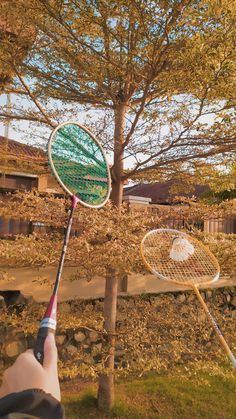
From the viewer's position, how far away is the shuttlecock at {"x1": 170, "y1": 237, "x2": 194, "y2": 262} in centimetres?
404

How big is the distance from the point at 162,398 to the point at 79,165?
379cm

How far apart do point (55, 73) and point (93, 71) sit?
0.67m

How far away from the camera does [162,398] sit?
18.4 ft

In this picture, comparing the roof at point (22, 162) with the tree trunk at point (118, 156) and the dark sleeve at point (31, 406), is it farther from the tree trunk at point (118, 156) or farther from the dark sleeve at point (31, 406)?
the dark sleeve at point (31, 406)

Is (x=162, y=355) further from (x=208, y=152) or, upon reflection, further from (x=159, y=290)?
(x=159, y=290)

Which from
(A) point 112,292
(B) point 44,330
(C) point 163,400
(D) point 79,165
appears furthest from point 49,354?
(C) point 163,400

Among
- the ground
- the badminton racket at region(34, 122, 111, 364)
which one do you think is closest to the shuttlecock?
the badminton racket at region(34, 122, 111, 364)

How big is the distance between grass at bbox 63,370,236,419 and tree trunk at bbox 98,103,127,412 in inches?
8.2

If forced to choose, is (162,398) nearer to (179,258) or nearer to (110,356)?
(110,356)

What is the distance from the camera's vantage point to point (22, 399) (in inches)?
48.8

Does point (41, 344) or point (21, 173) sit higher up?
point (21, 173)

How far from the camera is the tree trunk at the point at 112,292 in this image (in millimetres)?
4961

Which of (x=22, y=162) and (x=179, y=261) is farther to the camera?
(x=22, y=162)

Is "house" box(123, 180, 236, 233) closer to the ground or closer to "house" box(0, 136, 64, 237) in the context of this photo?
"house" box(0, 136, 64, 237)
